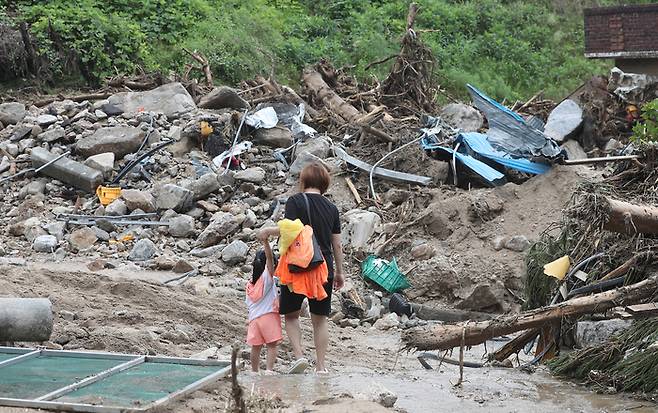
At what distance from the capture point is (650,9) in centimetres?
1888

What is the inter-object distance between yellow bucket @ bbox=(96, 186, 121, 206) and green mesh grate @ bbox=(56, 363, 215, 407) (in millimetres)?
7515

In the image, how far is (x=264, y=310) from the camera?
6566 millimetres

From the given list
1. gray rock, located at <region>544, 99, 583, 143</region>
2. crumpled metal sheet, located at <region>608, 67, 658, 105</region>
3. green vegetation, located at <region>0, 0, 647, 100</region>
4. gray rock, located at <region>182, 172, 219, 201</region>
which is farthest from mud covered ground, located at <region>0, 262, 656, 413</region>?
green vegetation, located at <region>0, 0, 647, 100</region>

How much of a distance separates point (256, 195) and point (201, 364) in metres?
7.54

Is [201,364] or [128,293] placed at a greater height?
[201,364]

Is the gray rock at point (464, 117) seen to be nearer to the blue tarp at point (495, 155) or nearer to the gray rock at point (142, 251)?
the blue tarp at point (495, 155)

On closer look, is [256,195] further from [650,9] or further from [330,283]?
[650,9]

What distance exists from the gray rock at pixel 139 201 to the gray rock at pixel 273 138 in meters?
2.28

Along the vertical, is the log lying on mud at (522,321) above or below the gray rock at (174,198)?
above

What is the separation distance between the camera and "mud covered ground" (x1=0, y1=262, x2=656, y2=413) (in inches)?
211

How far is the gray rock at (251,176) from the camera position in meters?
13.1

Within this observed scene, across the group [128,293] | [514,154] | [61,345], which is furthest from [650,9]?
[61,345]

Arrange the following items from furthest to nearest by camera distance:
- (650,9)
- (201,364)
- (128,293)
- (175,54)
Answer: (175,54), (650,9), (128,293), (201,364)

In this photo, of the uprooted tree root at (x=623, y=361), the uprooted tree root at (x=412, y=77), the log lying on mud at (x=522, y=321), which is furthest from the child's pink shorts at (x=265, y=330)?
the uprooted tree root at (x=412, y=77)
